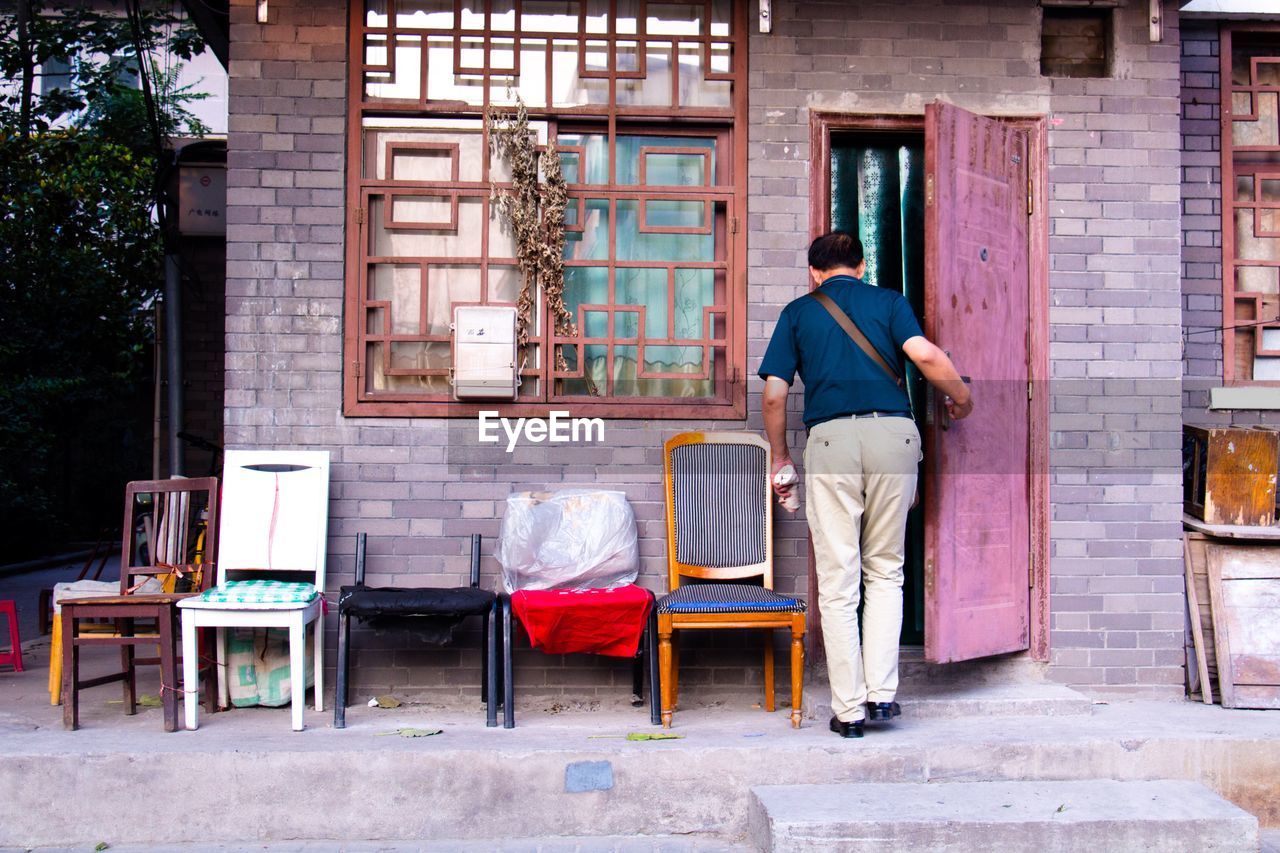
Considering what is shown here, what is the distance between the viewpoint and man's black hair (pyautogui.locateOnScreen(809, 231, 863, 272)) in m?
4.75

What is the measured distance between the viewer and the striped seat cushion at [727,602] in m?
4.68

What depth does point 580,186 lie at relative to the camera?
5492mm

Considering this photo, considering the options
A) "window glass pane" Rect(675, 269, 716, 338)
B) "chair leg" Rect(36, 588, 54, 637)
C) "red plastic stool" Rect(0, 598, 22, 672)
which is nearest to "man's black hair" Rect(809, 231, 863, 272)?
"window glass pane" Rect(675, 269, 716, 338)

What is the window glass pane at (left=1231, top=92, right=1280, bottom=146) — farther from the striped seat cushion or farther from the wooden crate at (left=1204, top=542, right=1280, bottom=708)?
the striped seat cushion

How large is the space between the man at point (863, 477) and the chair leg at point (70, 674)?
3177 mm

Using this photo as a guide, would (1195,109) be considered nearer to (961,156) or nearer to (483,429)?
(961,156)

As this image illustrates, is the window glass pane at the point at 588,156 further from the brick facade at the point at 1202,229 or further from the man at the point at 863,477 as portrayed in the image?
the brick facade at the point at 1202,229

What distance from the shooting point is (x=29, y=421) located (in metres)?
9.80

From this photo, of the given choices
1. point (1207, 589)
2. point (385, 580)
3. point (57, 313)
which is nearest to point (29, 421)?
A: point (57, 313)

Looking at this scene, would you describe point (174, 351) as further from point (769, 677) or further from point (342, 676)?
point (769, 677)

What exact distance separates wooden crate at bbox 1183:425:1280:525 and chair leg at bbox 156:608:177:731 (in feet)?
16.0

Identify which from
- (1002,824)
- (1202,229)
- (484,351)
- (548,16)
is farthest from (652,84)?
(1002,824)

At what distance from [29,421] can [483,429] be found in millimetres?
6409

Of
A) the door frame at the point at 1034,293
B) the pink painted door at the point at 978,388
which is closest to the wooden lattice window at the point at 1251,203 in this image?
the door frame at the point at 1034,293
